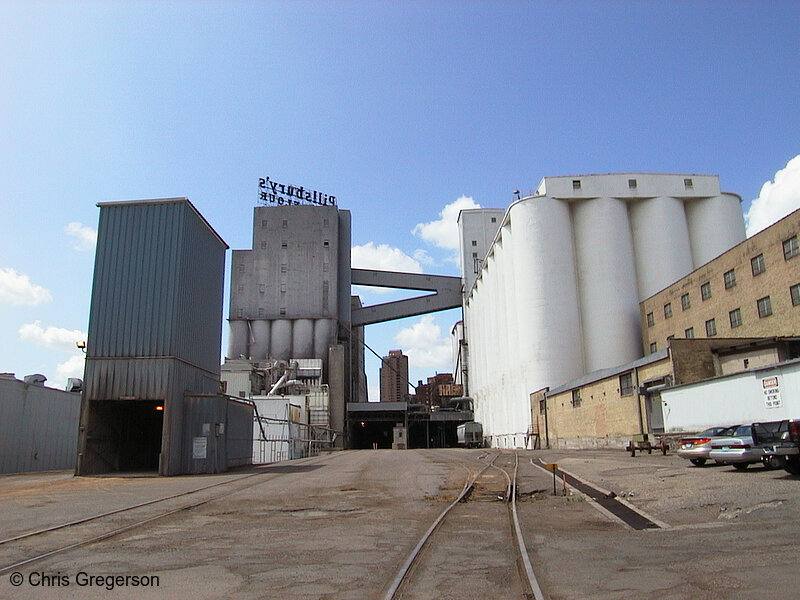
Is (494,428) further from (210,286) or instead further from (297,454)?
(210,286)

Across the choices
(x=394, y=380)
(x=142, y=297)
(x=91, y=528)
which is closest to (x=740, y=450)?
(x=91, y=528)

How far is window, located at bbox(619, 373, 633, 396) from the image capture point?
38.3 meters

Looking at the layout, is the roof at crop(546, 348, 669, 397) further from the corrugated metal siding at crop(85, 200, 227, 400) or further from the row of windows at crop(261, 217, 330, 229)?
the row of windows at crop(261, 217, 330, 229)

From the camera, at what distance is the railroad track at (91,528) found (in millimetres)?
8875

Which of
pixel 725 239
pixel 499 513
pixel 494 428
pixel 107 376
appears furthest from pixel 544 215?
pixel 499 513

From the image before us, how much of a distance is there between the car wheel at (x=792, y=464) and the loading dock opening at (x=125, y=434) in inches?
970

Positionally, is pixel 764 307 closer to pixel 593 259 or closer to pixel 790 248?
pixel 790 248

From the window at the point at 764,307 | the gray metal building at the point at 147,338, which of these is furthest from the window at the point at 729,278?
the gray metal building at the point at 147,338

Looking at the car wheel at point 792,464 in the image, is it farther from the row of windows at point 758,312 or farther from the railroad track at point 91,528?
the row of windows at point 758,312

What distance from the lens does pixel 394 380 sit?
191 m

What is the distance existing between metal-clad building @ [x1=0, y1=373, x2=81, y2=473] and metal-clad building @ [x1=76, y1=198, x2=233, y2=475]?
8.78 m

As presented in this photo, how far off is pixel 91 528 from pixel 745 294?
1592 inches

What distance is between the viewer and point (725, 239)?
2336 inches

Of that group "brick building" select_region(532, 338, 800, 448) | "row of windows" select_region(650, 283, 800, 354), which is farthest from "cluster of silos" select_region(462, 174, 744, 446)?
"row of windows" select_region(650, 283, 800, 354)
